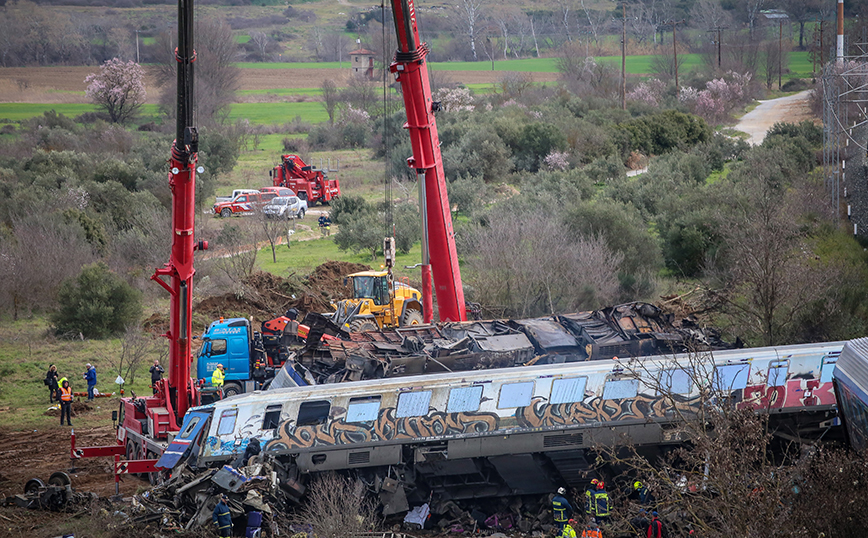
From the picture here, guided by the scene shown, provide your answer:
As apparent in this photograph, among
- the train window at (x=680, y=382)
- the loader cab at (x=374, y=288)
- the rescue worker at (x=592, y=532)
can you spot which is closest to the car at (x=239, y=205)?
the loader cab at (x=374, y=288)

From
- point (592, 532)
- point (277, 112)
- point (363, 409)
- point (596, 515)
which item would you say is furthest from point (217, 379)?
point (277, 112)

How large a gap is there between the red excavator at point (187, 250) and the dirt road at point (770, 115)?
4192 cm

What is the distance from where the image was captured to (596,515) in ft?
44.5

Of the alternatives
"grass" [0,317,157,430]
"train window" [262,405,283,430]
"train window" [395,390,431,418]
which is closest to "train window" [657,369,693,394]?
"train window" [395,390,431,418]

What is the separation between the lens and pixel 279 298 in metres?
31.8

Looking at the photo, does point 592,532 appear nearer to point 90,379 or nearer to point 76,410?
point 76,410

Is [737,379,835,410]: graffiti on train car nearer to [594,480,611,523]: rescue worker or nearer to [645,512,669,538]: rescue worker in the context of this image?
[594,480,611,523]: rescue worker

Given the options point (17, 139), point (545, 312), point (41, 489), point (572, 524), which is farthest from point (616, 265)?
point (17, 139)

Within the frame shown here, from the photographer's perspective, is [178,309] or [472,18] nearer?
[178,309]

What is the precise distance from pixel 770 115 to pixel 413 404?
6114 cm

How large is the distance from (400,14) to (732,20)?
9373 centimetres

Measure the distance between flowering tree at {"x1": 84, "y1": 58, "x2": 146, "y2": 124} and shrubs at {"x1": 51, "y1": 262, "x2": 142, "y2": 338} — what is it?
1966 inches

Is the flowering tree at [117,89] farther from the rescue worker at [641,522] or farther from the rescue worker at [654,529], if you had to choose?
the rescue worker at [654,529]

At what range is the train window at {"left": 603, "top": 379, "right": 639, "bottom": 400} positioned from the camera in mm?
15281
